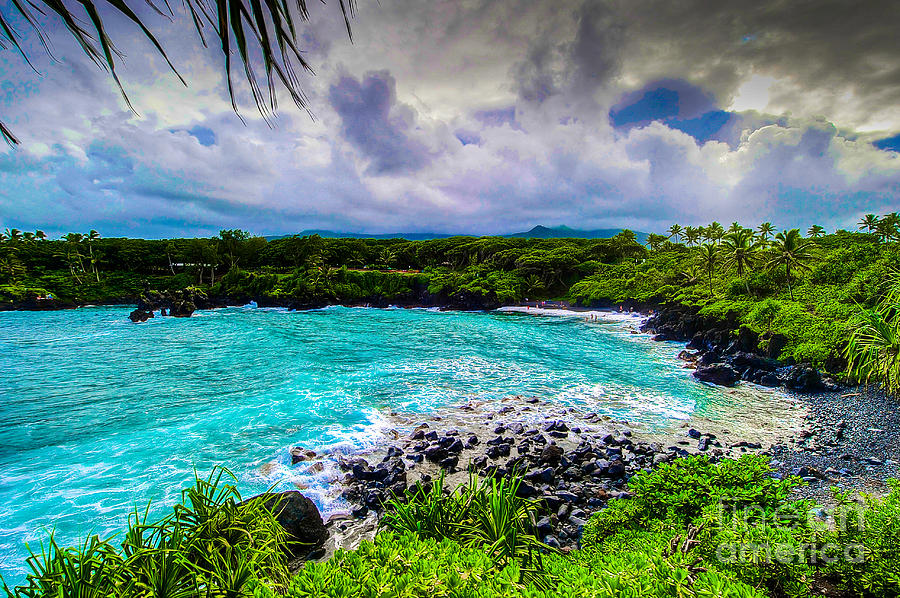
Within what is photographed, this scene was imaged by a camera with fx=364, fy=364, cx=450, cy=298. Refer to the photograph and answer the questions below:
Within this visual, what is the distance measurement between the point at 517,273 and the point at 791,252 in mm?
37559

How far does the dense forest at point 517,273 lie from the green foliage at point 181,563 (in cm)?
1837

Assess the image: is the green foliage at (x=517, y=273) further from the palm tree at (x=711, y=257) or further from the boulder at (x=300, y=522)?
the boulder at (x=300, y=522)

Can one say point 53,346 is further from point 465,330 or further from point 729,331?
point 729,331

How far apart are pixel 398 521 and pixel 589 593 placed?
123 inches

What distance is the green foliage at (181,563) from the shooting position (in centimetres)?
363

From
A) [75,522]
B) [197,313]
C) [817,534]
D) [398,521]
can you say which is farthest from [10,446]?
[197,313]

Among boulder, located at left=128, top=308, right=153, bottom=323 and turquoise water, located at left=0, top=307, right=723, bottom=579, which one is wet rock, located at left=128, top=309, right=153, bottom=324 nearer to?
boulder, located at left=128, top=308, right=153, bottom=323

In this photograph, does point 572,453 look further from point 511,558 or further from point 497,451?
point 511,558

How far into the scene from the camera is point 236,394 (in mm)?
18688

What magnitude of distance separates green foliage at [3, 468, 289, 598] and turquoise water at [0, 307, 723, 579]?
5092 millimetres

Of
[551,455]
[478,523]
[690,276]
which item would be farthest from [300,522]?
[690,276]

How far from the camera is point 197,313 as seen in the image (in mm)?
53844

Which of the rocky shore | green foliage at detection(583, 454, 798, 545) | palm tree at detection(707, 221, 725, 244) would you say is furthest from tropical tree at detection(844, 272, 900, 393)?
palm tree at detection(707, 221, 725, 244)

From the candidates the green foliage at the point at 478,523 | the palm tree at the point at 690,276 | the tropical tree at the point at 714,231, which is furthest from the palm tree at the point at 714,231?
the green foliage at the point at 478,523
